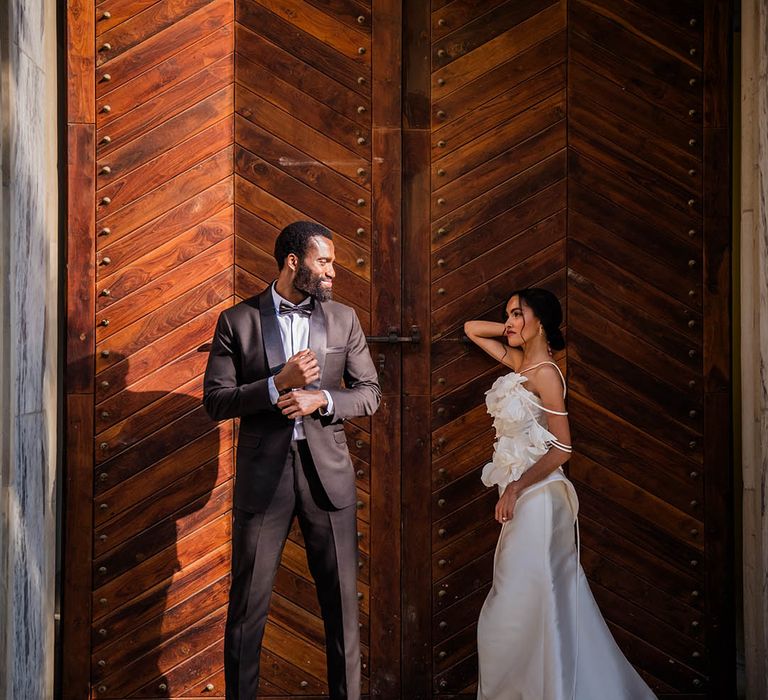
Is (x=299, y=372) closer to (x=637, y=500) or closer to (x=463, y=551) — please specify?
(x=463, y=551)

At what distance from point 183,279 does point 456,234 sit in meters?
1.30

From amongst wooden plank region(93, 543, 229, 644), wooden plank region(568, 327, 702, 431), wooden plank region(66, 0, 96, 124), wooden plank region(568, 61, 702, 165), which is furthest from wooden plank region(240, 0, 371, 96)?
wooden plank region(93, 543, 229, 644)

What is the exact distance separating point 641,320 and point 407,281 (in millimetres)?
1131

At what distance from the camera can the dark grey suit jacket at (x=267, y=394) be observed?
363 cm

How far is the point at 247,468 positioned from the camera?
3.66m

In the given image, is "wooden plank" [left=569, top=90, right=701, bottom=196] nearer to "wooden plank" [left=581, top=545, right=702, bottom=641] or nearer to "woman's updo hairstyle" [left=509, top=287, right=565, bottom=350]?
"woman's updo hairstyle" [left=509, top=287, right=565, bottom=350]

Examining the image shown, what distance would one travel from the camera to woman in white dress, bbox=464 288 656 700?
3.85 m

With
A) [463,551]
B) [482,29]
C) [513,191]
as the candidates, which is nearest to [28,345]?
[463,551]

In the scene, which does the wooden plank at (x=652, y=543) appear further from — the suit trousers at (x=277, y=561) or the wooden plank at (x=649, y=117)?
the wooden plank at (x=649, y=117)

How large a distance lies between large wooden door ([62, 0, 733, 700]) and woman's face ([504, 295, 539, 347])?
1.07 feet

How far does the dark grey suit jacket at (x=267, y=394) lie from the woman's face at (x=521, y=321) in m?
0.72

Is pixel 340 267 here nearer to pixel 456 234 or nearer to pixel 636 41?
pixel 456 234

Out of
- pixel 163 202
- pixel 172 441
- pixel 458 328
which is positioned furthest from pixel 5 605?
pixel 458 328

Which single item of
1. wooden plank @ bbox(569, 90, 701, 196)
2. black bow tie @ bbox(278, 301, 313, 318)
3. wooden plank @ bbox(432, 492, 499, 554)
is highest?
wooden plank @ bbox(569, 90, 701, 196)
